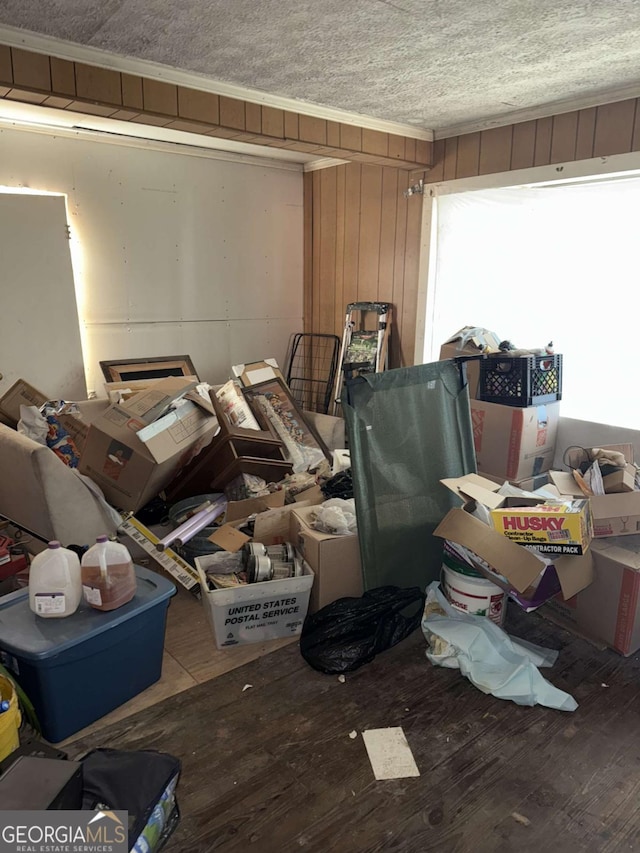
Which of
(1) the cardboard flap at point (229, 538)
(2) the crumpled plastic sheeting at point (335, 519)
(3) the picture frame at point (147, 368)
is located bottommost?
(1) the cardboard flap at point (229, 538)

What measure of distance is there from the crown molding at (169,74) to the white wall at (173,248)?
57.3 inches

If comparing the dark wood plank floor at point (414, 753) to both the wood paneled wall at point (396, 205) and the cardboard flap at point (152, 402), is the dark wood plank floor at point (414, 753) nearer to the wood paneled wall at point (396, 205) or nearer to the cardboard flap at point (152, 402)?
the cardboard flap at point (152, 402)

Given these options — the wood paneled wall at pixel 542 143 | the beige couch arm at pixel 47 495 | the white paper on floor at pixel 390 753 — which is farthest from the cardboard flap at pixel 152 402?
the wood paneled wall at pixel 542 143

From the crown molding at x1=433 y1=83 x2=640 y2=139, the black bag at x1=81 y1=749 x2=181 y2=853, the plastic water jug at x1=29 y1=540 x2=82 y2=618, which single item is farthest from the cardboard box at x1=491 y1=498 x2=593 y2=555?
the crown molding at x1=433 y1=83 x2=640 y2=139

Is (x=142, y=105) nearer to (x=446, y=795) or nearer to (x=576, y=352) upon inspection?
(x=576, y=352)

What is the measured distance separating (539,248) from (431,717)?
270 centimetres

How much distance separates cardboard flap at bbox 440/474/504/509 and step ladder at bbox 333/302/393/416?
1.77 metres

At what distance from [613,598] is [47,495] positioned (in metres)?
2.38

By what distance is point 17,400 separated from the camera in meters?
3.25

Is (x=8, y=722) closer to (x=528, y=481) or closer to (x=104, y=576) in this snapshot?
(x=104, y=576)

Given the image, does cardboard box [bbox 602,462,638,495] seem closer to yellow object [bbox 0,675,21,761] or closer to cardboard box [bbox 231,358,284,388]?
yellow object [bbox 0,675,21,761]

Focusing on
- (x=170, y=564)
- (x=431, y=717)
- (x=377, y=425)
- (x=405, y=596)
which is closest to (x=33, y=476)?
(x=170, y=564)

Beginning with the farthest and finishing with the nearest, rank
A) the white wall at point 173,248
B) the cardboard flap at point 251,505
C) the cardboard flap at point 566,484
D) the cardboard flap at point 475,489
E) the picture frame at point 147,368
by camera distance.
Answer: the picture frame at point 147,368 → the white wall at point 173,248 → the cardboard flap at point 251,505 → the cardboard flap at point 566,484 → the cardboard flap at point 475,489

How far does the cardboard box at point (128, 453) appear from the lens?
8.81ft
